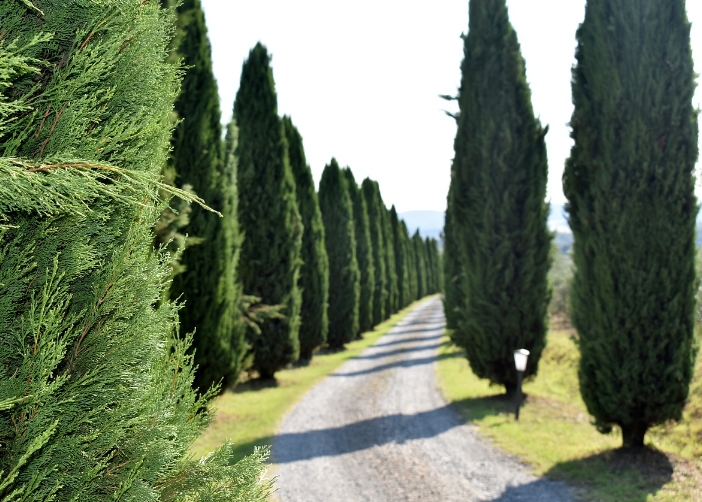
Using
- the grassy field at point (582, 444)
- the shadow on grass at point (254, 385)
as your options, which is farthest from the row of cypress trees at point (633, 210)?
the shadow on grass at point (254, 385)

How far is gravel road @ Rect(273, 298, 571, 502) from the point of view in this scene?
681cm

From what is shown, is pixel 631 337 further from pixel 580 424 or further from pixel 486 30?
pixel 486 30

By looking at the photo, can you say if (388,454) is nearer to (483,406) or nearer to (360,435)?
(360,435)

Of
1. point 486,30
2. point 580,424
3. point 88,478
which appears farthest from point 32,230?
point 486,30

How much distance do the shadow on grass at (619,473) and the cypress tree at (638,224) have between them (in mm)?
450

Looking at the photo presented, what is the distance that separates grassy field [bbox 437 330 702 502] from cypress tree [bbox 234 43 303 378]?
4943 mm

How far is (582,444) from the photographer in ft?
27.9

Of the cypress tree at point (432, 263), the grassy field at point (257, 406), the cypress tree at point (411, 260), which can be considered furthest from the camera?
the cypress tree at point (432, 263)

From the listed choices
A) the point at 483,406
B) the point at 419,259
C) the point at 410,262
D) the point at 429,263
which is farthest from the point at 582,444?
the point at 429,263

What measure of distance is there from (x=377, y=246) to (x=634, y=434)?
23.8 m

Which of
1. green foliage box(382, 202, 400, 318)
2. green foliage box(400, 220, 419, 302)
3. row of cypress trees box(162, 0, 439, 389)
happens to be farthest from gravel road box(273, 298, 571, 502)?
green foliage box(400, 220, 419, 302)

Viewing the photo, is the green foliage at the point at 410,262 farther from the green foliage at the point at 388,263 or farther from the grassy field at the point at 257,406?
the grassy field at the point at 257,406

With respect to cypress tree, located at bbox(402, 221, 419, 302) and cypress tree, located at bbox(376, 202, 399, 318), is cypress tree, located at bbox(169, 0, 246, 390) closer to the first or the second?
cypress tree, located at bbox(376, 202, 399, 318)

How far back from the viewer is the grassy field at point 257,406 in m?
8.83
